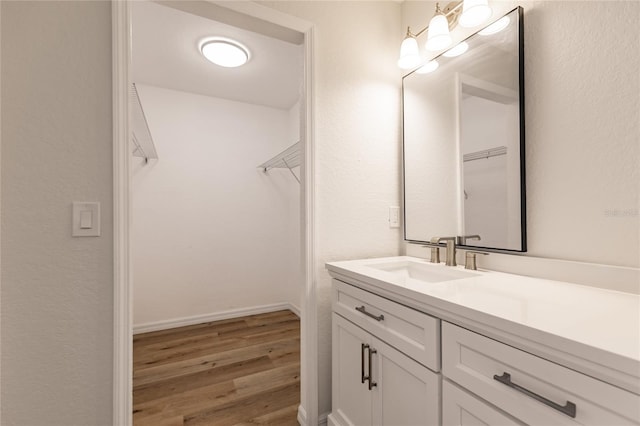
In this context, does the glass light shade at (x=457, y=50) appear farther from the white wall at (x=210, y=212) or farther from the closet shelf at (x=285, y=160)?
the white wall at (x=210, y=212)

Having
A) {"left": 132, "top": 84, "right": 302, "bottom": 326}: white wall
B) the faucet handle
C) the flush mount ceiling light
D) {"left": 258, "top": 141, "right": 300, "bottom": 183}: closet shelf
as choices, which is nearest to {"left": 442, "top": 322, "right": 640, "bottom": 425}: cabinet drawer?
the faucet handle

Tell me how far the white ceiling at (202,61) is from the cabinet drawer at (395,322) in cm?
119

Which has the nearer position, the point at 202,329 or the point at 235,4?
the point at 235,4

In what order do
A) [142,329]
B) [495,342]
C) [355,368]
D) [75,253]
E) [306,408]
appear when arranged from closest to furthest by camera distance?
[495,342] → [75,253] → [355,368] → [306,408] → [142,329]

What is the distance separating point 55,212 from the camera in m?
1.00

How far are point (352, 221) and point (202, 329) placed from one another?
6.93 ft

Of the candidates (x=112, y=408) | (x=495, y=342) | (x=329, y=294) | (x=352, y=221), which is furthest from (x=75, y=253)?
(x=495, y=342)

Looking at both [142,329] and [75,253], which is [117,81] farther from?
[142,329]

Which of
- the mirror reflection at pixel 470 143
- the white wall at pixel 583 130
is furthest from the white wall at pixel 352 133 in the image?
the white wall at pixel 583 130

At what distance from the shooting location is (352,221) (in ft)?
5.08

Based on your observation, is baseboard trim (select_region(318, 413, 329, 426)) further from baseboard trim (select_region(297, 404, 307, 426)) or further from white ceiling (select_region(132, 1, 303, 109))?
white ceiling (select_region(132, 1, 303, 109))

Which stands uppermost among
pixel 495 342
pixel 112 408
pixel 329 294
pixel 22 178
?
pixel 22 178

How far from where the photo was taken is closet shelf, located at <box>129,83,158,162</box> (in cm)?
161

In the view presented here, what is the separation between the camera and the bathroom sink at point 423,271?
122cm
